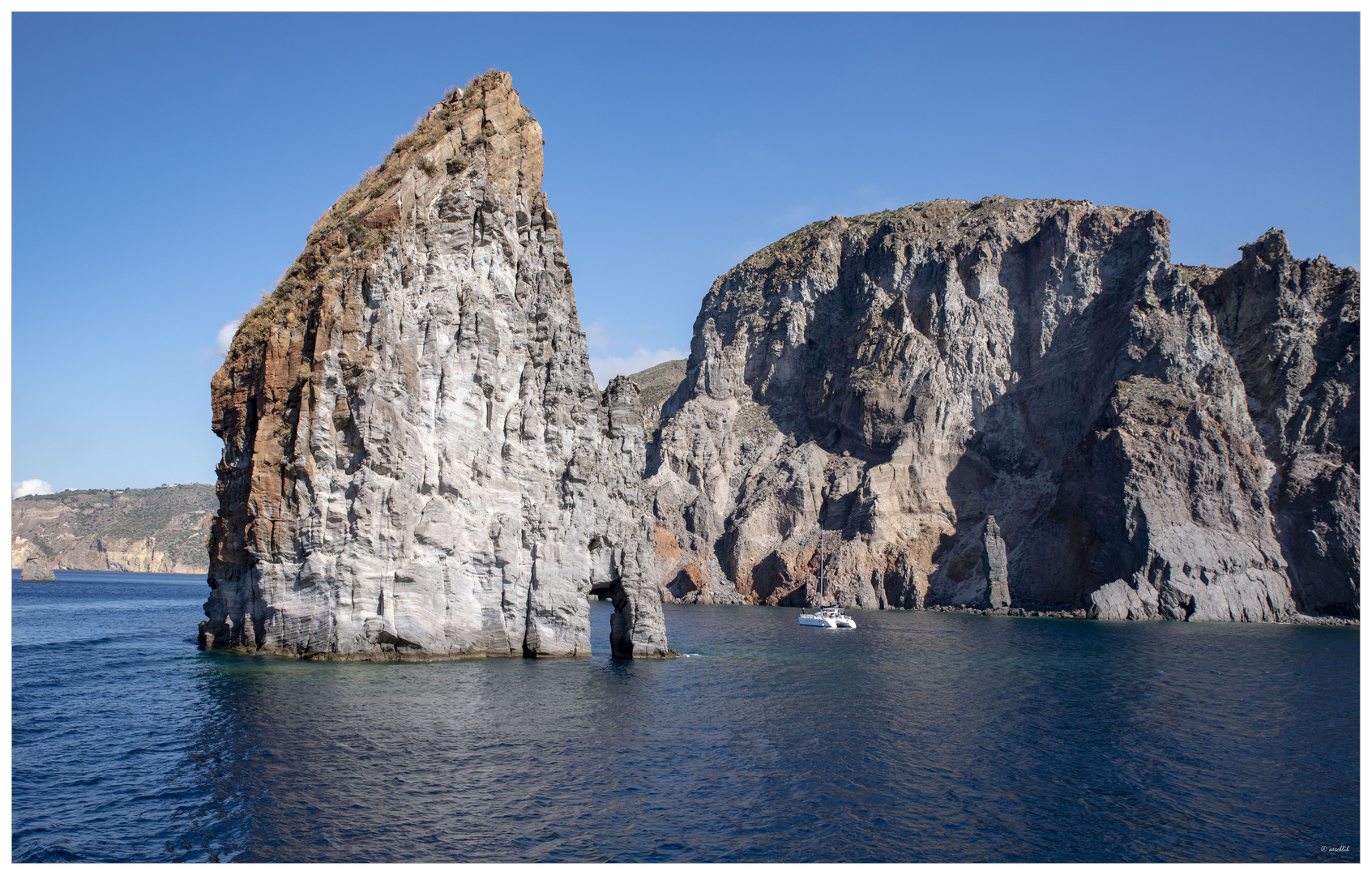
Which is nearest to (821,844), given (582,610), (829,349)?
(582,610)

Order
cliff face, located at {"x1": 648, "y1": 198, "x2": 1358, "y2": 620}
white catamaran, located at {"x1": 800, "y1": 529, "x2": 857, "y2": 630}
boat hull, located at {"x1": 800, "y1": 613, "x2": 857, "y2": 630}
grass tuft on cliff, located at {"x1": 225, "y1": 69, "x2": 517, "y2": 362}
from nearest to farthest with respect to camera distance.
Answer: grass tuft on cliff, located at {"x1": 225, "y1": 69, "x2": 517, "y2": 362} < boat hull, located at {"x1": 800, "y1": 613, "x2": 857, "y2": 630} < white catamaran, located at {"x1": 800, "y1": 529, "x2": 857, "y2": 630} < cliff face, located at {"x1": 648, "y1": 198, "x2": 1358, "y2": 620}

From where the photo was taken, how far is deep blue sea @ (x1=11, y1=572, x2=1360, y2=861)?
17094 millimetres

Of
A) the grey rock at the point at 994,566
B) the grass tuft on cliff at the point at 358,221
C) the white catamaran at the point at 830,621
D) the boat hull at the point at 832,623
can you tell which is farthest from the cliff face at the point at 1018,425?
the grass tuft on cliff at the point at 358,221

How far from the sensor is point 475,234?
137 ft

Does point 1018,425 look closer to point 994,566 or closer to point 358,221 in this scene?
point 994,566

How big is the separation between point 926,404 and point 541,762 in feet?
326

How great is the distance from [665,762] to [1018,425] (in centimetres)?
10222

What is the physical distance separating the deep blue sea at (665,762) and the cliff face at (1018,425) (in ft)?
167

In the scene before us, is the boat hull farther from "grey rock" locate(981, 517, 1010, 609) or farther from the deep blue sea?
the deep blue sea

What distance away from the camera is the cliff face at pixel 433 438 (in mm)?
36906

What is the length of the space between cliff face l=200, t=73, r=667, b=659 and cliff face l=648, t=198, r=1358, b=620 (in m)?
62.1

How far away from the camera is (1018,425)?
11456 centimetres

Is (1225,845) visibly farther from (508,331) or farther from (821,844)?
(508,331)

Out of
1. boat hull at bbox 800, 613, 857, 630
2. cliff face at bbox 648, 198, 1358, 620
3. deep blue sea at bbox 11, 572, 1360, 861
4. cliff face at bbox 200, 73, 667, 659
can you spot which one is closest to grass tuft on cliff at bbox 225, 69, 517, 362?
cliff face at bbox 200, 73, 667, 659
